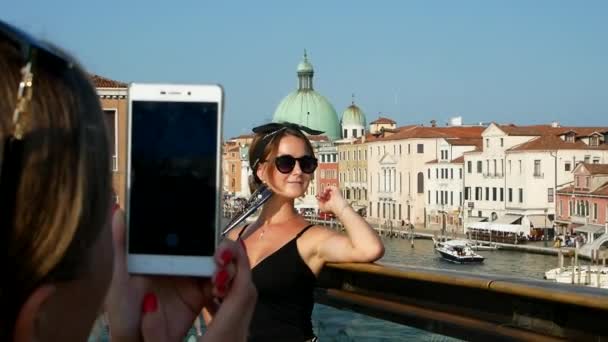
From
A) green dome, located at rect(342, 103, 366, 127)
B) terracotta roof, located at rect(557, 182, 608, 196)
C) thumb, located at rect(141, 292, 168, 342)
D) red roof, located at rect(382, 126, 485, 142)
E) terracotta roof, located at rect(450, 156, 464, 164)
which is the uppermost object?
green dome, located at rect(342, 103, 366, 127)

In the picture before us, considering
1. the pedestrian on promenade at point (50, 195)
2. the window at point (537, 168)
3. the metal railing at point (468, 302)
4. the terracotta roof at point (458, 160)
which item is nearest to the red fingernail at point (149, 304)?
the pedestrian on promenade at point (50, 195)

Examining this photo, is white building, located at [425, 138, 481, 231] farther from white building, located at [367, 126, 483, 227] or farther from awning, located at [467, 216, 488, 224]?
awning, located at [467, 216, 488, 224]

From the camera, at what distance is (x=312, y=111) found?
84938mm

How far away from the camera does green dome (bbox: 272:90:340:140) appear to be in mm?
84375

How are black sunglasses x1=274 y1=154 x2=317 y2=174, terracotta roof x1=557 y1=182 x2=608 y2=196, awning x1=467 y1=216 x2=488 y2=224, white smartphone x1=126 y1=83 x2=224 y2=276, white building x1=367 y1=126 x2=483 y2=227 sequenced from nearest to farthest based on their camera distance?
1. white smartphone x1=126 y1=83 x2=224 y2=276
2. black sunglasses x1=274 y1=154 x2=317 y2=174
3. terracotta roof x1=557 y1=182 x2=608 y2=196
4. awning x1=467 y1=216 x2=488 y2=224
5. white building x1=367 y1=126 x2=483 y2=227

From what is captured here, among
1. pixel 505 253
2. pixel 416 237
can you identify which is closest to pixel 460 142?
pixel 416 237

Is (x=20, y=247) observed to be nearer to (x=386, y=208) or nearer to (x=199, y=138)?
(x=199, y=138)

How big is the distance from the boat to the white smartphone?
152 feet

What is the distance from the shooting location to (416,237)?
2466 inches

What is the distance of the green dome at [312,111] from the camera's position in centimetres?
8438

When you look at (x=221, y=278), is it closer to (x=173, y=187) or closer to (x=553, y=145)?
(x=173, y=187)

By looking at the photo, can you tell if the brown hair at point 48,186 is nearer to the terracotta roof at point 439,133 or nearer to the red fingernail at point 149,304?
the red fingernail at point 149,304

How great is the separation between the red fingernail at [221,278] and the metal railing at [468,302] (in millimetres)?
1510

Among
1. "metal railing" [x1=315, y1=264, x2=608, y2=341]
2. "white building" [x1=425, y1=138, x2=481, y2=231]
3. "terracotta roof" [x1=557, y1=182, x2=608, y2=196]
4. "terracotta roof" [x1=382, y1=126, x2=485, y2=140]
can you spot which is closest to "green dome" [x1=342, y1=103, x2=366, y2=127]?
"terracotta roof" [x1=382, y1=126, x2=485, y2=140]
